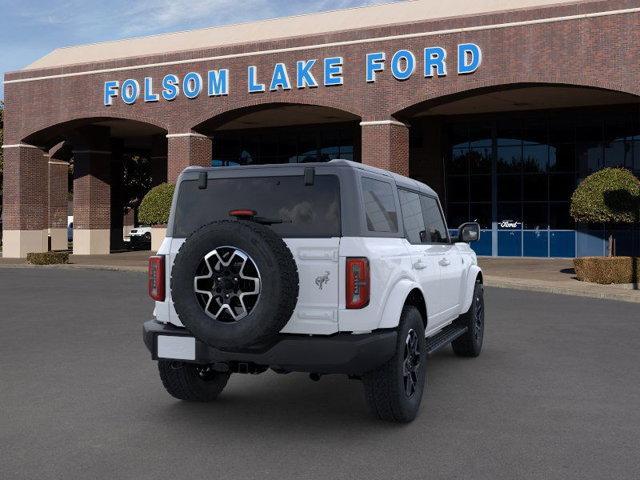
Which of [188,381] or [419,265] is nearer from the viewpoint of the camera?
[188,381]

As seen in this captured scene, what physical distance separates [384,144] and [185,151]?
8922 mm

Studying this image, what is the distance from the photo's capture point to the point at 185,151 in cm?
3303

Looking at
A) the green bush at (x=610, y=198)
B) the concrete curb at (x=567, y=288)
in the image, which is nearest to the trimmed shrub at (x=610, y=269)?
the concrete curb at (x=567, y=288)

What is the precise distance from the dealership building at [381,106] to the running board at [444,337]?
1908 centimetres

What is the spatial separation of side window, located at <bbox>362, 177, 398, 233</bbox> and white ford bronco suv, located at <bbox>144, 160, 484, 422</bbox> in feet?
0.04

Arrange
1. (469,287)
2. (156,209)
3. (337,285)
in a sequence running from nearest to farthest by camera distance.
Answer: (337,285) → (469,287) → (156,209)

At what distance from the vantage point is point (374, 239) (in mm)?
6004

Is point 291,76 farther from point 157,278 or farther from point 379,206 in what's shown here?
point 157,278

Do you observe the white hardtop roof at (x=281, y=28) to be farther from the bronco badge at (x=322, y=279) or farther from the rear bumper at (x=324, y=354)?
the rear bumper at (x=324, y=354)

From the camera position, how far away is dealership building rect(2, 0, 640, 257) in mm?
26719

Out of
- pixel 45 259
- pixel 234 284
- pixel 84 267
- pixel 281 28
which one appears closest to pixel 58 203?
pixel 45 259

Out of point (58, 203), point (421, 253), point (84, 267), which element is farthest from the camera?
point (58, 203)

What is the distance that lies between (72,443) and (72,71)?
108ft

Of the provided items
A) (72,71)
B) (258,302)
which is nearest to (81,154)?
(72,71)
